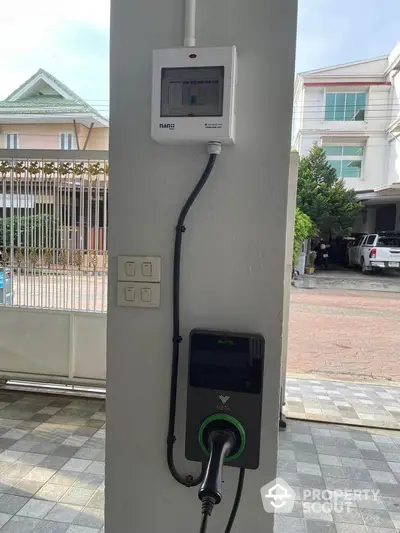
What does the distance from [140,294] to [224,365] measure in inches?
10.2

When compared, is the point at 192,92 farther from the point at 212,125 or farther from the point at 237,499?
the point at 237,499

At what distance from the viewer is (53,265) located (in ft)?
9.93

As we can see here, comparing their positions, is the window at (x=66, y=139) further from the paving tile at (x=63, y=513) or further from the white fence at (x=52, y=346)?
the paving tile at (x=63, y=513)

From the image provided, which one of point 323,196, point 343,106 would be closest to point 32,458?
point 323,196

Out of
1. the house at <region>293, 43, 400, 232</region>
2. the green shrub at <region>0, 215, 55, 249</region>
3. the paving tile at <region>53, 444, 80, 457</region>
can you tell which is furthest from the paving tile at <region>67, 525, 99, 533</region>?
the house at <region>293, 43, 400, 232</region>

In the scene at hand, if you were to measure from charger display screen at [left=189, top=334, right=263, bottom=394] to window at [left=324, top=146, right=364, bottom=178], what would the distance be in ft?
41.7

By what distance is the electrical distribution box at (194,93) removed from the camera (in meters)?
0.83

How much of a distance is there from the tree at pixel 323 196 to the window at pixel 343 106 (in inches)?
74.5

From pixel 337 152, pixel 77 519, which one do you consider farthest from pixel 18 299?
pixel 337 152

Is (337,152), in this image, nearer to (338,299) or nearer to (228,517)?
(338,299)

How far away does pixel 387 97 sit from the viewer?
1165 centimetres

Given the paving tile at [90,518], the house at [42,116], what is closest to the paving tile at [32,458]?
the paving tile at [90,518]

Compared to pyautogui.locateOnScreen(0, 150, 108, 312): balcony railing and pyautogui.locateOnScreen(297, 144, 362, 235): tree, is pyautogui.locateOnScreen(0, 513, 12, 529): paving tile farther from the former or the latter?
pyautogui.locateOnScreen(297, 144, 362, 235): tree

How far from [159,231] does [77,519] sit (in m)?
1.40
